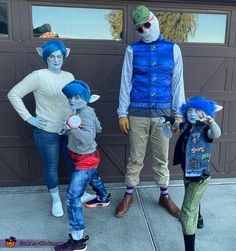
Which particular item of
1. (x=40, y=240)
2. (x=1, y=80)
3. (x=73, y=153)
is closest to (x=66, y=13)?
(x=1, y=80)

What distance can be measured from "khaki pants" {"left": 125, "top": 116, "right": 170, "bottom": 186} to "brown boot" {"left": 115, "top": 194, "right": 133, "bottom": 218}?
6.2 inches

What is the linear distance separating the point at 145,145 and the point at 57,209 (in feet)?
3.43

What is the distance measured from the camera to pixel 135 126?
3.25 m

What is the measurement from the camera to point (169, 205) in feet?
11.1

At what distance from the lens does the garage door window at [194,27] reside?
3824mm

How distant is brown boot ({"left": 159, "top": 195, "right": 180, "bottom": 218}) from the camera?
3311 mm

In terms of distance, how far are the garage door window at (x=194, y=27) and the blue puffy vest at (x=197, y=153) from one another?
170cm

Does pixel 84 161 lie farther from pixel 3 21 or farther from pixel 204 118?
pixel 3 21

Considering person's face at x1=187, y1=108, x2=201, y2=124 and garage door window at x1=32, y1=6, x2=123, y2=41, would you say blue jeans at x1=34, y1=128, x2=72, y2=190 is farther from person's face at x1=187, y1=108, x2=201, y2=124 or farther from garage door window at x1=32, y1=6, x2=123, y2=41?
person's face at x1=187, y1=108, x2=201, y2=124

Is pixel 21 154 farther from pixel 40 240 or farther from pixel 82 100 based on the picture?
pixel 82 100

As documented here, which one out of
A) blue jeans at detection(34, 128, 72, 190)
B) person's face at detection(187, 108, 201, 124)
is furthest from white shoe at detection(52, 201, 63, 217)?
person's face at detection(187, 108, 201, 124)

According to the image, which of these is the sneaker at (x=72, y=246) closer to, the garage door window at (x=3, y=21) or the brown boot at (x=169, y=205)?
the brown boot at (x=169, y=205)

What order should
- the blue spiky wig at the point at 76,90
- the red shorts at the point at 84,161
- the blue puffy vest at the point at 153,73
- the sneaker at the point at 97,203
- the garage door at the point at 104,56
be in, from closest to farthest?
the blue spiky wig at the point at 76,90 < the red shorts at the point at 84,161 < the blue puffy vest at the point at 153,73 < the sneaker at the point at 97,203 < the garage door at the point at 104,56

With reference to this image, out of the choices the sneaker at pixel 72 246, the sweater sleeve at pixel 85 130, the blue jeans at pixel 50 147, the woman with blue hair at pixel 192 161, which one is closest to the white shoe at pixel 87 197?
the blue jeans at pixel 50 147
